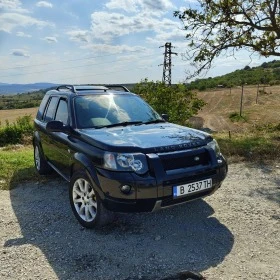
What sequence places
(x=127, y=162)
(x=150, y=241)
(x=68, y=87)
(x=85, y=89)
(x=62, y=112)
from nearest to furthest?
1. (x=127, y=162)
2. (x=150, y=241)
3. (x=62, y=112)
4. (x=85, y=89)
5. (x=68, y=87)

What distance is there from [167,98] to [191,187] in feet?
35.1

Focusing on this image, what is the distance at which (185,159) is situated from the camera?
12.9 ft

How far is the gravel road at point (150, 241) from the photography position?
3.27 m

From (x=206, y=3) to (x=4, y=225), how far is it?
9146 millimetres

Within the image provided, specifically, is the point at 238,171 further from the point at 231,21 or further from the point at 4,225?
the point at 231,21

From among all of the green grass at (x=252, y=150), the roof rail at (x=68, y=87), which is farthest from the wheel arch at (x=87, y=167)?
the green grass at (x=252, y=150)

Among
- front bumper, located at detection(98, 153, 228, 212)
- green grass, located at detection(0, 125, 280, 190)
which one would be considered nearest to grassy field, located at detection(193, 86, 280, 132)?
green grass, located at detection(0, 125, 280, 190)

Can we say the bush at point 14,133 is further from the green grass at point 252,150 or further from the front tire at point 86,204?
the front tire at point 86,204

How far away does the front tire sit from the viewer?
3.98m

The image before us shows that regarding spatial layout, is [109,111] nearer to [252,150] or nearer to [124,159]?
[124,159]

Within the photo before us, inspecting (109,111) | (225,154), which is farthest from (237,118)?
(109,111)

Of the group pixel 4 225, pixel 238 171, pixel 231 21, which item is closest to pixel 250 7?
pixel 231 21

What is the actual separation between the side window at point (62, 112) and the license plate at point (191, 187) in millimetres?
2182

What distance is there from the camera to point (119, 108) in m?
5.18
